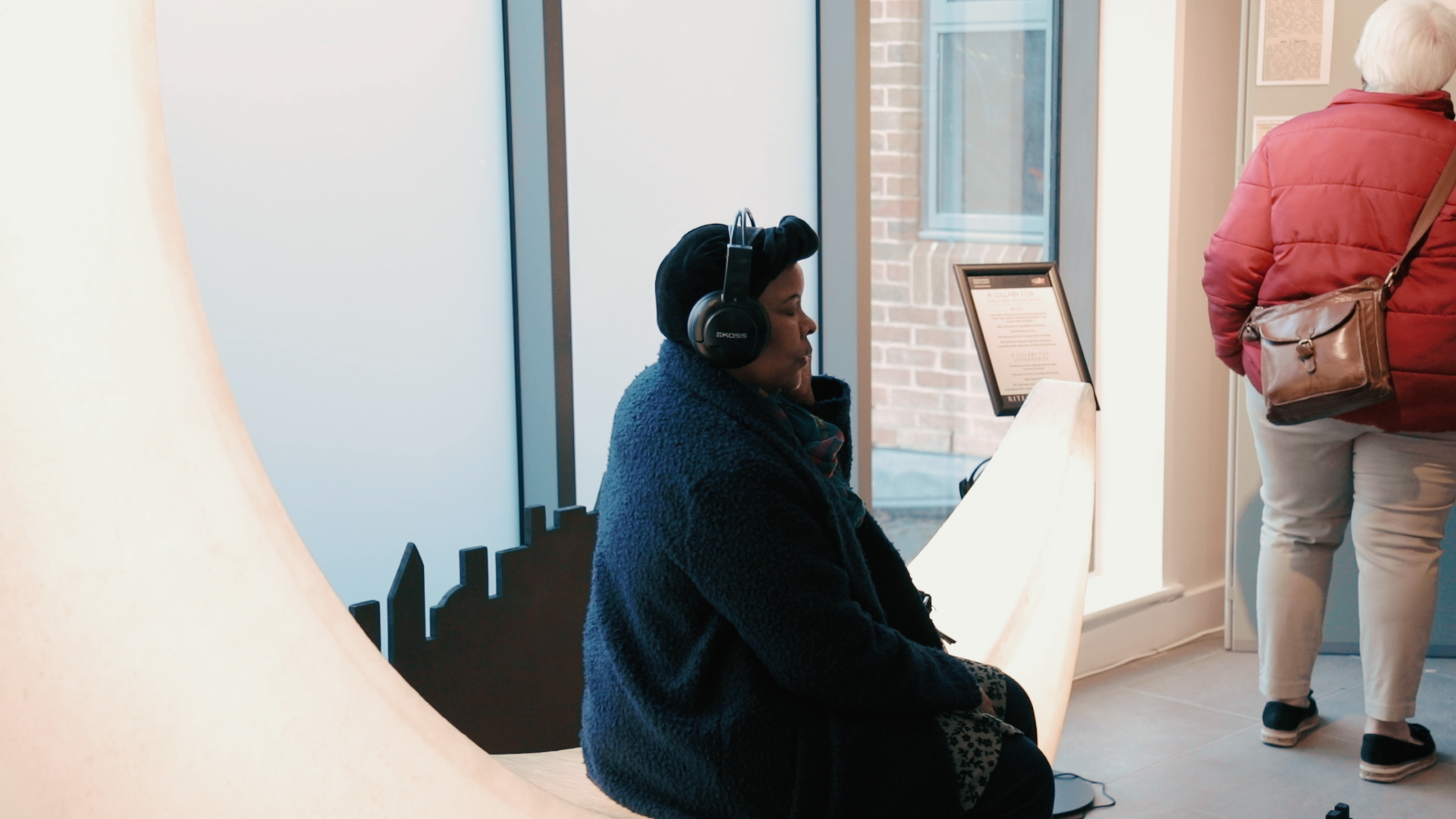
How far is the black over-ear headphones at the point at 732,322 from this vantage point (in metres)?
1.42

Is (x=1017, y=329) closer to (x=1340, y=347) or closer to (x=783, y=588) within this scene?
(x=1340, y=347)

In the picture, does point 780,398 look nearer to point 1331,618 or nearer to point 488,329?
point 488,329

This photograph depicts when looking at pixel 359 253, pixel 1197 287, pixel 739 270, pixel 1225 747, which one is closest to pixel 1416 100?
pixel 1197 287

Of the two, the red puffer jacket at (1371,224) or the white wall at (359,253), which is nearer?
the white wall at (359,253)

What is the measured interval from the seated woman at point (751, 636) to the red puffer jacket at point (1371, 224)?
1.46 meters

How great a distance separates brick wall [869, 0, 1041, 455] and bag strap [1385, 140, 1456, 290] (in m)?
1.22

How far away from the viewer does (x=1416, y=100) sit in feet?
8.29

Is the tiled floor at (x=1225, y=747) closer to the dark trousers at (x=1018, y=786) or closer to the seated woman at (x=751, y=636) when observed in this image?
the dark trousers at (x=1018, y=786)

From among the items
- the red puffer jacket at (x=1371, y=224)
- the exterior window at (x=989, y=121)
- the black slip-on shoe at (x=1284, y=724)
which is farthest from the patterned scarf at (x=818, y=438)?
the exterior window at (x=989, y=121)

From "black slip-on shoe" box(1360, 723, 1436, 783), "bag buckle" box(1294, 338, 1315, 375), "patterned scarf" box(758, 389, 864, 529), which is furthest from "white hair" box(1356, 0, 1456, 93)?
"patterned scarf" box(758, 389, 864, 529)

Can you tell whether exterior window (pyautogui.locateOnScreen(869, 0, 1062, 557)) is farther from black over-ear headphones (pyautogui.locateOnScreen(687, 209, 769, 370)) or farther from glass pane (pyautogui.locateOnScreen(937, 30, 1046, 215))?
black over-ear headphones (pyautogui.locateOnScreen(687, 209, 769, 370))

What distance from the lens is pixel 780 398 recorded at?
1.60 m

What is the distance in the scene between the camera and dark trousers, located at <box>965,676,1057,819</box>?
4.82ft

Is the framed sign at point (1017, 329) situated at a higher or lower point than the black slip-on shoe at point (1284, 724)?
higher
